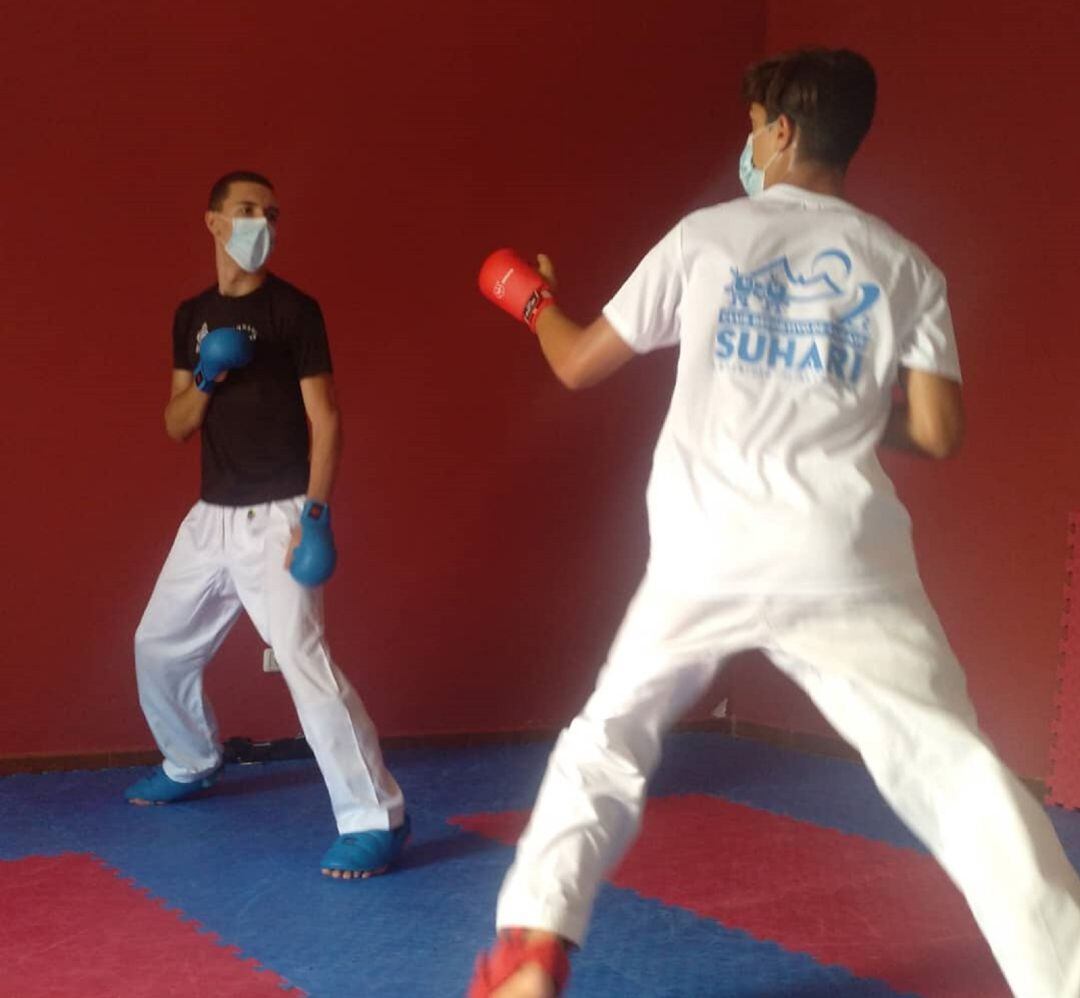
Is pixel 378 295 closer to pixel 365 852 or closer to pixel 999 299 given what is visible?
pixel 999 299

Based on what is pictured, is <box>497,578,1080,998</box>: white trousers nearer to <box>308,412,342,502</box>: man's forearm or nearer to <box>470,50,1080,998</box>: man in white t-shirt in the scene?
<box>470,50,1080,998</box>: man in white t-shirt

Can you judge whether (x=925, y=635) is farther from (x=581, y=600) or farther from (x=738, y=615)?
(x=581, y=600)

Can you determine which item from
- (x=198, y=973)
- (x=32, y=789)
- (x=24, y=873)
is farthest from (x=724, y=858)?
(x=32, y=789)

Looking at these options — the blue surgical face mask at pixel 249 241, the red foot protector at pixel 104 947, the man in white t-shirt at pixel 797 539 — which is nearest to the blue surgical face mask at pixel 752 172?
the man in white t-shirt at pixel 797 539

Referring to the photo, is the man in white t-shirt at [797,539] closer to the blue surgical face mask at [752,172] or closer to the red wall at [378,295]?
the blue surgical face mask at [752,172]

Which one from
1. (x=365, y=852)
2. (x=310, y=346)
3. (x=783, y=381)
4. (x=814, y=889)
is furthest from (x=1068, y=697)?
(x=783, y=381)

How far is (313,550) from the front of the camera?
3666 millimetres

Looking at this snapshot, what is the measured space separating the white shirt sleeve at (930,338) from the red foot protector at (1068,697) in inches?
97.6

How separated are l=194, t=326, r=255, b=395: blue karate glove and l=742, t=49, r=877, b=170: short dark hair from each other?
1660 mm

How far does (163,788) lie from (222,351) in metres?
1.38

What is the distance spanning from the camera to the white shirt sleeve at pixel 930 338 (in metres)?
2.51

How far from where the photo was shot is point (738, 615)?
2.40 meters

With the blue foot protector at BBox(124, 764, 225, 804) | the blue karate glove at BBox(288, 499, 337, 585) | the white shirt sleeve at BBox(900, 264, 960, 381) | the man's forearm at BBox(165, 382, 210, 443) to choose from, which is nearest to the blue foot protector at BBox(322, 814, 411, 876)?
the blue karate glove at BBox(288, 499, 337, 585)

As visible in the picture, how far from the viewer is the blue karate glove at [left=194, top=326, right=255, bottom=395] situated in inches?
148
